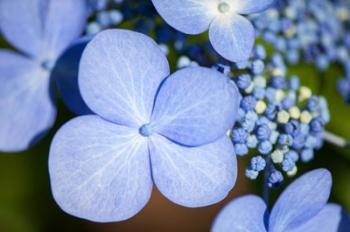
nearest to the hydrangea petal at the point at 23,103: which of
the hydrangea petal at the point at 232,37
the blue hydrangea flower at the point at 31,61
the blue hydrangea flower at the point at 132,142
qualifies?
the blue hydrangea flower at the point at 31,61

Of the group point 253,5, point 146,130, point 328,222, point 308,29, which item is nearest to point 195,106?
point 146,130

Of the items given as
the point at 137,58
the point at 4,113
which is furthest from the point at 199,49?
the point at 4,113

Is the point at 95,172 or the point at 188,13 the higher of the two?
the point at 188,13

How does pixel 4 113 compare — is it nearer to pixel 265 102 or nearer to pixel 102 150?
pixel 102 150

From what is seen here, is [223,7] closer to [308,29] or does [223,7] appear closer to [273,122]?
[273,122]

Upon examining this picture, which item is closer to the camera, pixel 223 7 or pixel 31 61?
pixel 223 7

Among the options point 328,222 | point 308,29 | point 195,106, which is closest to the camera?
point 195,106

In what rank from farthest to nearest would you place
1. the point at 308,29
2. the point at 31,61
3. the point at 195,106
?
the point at 308,29 → the point at 31,61 → the point at 195,106
